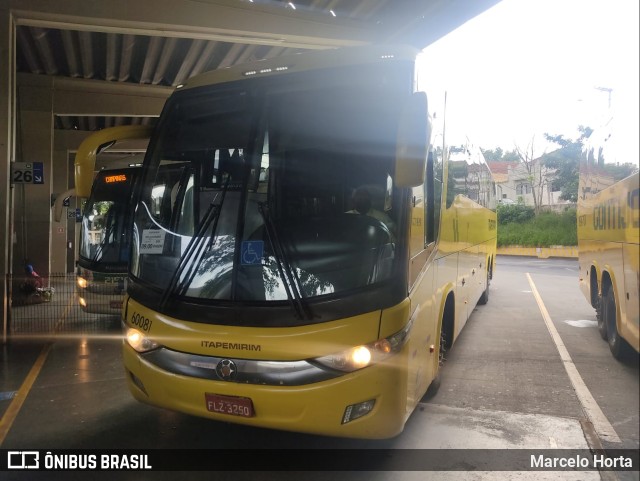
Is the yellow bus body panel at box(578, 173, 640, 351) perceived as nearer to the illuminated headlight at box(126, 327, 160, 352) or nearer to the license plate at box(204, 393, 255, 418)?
A: the license plate at box(204, 393, 255, 418)

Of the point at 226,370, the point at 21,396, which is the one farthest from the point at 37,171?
the point at 226,370

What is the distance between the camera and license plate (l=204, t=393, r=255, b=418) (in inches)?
146

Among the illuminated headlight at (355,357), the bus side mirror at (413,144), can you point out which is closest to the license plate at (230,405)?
the illuminated headlight at (355,357)

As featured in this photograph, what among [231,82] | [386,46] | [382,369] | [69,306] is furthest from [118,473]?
[69,306]

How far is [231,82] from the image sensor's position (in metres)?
4.40

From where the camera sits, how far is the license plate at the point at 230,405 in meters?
3.70

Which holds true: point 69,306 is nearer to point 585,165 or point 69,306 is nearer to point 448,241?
point 448,241

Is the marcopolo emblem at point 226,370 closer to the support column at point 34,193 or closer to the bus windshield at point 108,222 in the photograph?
the bus windshield at point 108,222

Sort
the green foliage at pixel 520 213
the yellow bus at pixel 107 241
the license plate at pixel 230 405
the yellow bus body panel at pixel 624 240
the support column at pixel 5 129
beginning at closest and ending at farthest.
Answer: the yellow bus body panel at pixel 624 240, the license plate at pixel 230 405, the green foliage at pixel 520 213, the support column at pixel 5 129, the yellow bus at pixel 107 241

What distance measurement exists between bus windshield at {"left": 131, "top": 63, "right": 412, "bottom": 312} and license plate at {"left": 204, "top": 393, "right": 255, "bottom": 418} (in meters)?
0.71

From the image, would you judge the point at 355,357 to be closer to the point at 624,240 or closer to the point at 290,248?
the point at 290,248

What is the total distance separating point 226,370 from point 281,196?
1.33 metres

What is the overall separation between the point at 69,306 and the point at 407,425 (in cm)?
801

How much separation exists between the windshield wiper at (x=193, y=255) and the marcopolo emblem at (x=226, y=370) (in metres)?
0.63
